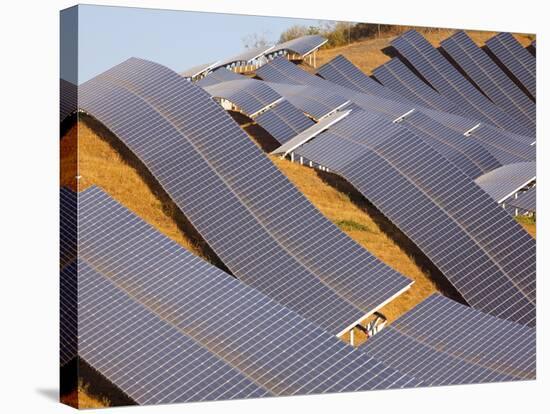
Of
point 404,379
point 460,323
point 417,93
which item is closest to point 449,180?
point 460,323

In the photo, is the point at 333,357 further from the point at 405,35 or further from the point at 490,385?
the point at 405,35

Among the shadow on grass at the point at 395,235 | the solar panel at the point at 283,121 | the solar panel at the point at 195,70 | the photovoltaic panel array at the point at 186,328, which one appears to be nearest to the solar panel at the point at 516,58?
the shadow on grass at the point at 395,235

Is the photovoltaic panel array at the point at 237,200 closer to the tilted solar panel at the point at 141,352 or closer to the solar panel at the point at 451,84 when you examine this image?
the tilted solar panel at the point at 141,352

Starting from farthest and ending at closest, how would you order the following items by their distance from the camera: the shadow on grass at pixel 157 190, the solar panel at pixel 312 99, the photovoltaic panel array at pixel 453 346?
the solar panel at pixel 312 99, the shadow on grass at pixel 157 190, the photovoltaic panel array at pixel 453 346

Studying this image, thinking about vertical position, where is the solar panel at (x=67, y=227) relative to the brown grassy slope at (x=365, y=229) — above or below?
above

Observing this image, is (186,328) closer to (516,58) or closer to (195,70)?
(195,70)

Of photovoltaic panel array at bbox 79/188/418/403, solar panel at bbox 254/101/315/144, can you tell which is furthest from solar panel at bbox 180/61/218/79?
photovoltaic panel array at bbox 79/188/418/403

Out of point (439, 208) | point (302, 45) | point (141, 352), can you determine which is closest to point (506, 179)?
point (439, 208)

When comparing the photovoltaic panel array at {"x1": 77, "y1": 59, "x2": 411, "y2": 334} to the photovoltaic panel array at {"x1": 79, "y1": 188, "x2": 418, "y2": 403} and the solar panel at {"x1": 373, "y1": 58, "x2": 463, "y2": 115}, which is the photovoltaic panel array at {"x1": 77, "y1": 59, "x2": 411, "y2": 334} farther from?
the solar panel at {"x1": 373, "y1": 58, "x2": 463, "y2": 115}
